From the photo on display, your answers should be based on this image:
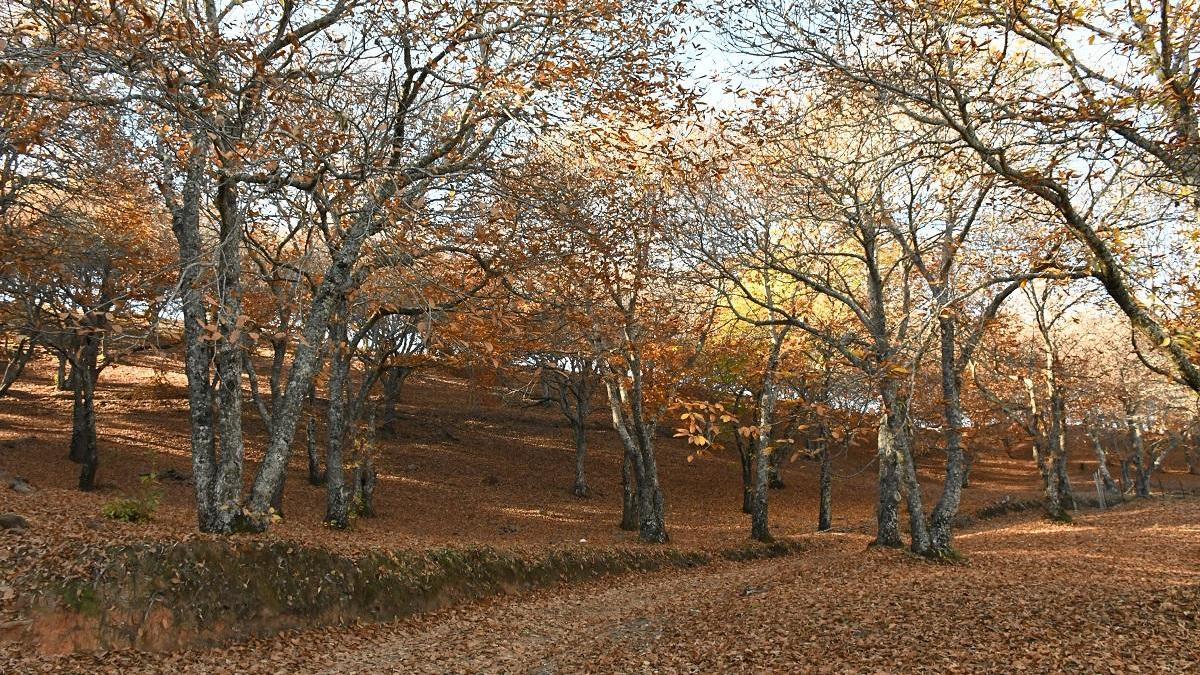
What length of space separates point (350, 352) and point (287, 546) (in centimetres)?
659

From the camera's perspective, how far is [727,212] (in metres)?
13.0

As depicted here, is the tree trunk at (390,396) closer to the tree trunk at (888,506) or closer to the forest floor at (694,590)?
the forest floor at (694,590)

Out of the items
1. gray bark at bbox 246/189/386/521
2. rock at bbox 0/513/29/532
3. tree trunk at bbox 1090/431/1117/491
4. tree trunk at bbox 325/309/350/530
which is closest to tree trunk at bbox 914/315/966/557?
gray bark at bbox 246/189/386/521

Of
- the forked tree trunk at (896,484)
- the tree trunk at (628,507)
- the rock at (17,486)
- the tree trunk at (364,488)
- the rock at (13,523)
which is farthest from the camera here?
the tree trunk at (628,507)

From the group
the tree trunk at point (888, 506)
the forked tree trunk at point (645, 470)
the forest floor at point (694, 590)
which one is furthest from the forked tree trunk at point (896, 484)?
the forked tree trunk at point (645, 470)

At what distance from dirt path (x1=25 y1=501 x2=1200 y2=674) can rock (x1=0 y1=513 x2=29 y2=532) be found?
9.03ft

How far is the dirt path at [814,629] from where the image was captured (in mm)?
7586

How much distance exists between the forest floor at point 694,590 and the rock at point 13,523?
16 cm

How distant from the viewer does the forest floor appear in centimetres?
795

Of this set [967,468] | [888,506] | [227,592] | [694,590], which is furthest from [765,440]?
[967,468]

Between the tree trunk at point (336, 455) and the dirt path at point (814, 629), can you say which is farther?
the tree trunk at point (336, 455)

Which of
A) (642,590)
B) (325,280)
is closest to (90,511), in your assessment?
(325,280)

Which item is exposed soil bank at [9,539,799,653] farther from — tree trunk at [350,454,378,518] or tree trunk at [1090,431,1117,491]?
tree trunk at [1090,431,1117,491]

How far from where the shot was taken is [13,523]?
9.32 metres
